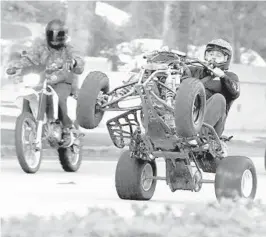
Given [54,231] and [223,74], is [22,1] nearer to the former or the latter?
[223,74]

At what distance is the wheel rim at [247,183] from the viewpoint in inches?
381

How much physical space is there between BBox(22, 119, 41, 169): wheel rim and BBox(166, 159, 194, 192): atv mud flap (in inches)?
147

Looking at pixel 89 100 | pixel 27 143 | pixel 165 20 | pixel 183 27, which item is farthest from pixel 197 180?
pixel 165 20

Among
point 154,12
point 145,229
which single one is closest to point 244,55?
point 154,12

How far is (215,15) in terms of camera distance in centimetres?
2752

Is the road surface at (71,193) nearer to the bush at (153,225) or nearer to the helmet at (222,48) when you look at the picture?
the bush at (153,225)

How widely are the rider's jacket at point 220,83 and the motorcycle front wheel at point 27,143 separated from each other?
3844 mm

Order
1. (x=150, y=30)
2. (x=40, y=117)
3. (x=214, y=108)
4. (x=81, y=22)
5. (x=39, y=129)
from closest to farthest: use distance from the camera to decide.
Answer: (x=214, y=108)
(x=39, y=129)
(x=40, y=117)
(x=81, y=22)
(x=150, y=30)

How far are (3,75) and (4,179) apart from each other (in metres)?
9.60

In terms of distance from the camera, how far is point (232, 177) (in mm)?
9500

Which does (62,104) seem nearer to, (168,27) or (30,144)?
(30,144)

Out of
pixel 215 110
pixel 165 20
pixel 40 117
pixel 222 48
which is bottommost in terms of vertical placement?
pixel 40 117

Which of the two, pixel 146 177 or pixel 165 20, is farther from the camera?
pixel 165 20

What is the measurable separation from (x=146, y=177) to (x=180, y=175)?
1.83 feet
